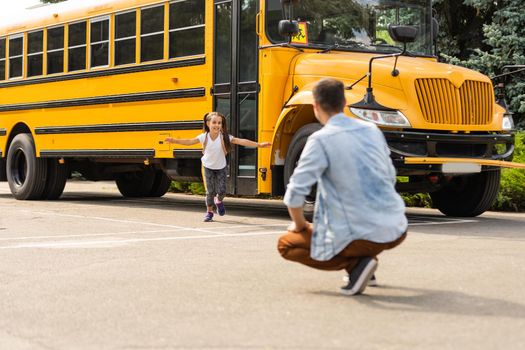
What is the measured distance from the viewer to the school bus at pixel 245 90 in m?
11.1

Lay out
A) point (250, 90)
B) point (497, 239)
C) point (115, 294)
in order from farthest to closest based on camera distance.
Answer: point (250, 90) < point (497, 239) < point (115, 294)

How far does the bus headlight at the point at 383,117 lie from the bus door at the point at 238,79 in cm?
184

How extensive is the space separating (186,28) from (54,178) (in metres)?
Result: 4.52

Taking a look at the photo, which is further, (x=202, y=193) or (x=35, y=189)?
(x=202, y=193)

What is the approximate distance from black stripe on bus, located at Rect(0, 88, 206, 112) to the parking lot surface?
2.68 metres

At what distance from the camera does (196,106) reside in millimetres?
13156

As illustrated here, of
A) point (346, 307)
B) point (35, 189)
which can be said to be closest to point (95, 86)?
point (35, 189)

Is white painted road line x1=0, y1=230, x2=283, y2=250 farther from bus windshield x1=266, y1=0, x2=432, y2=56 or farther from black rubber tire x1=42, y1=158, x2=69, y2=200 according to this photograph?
black rubber tire x1=42, y1=158, x2=69, y2=200

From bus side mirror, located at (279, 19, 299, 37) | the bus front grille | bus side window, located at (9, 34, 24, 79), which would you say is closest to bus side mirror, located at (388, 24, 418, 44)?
the bus front grille

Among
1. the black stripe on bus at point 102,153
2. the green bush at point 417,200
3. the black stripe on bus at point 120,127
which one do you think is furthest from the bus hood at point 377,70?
the green bush at point 417,200

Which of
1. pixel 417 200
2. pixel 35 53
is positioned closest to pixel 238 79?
pixel 417 200

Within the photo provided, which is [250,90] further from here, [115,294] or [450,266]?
[115,294]

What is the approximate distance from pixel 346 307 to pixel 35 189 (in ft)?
37.5

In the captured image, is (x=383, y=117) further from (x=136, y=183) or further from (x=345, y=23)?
(x=136, y=183)
